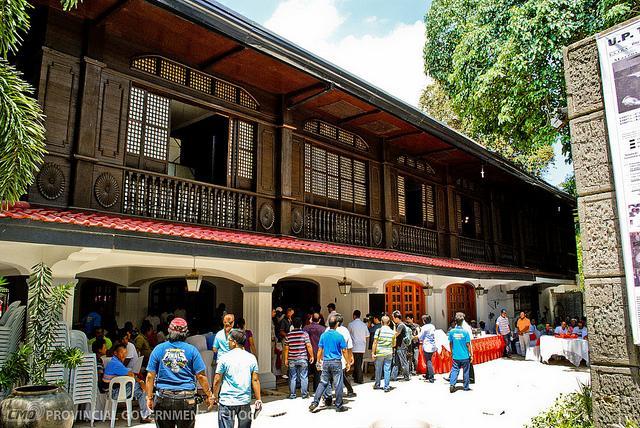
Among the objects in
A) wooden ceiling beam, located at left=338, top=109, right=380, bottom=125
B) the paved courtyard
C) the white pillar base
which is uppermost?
wooden ceiling beam, located at left=338, top=109, right=380, bottom=125

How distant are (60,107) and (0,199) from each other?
3312mm

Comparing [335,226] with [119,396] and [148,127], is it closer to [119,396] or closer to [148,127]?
[148,127]

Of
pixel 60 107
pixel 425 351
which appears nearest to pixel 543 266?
pixel 425 351

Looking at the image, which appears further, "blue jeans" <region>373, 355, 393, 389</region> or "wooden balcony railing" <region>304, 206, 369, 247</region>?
"wooden balcony railing" <region>304, 206, 369, 247</region>

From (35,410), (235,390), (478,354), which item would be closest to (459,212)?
(478,354)

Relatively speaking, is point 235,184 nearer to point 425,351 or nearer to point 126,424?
point 126,424

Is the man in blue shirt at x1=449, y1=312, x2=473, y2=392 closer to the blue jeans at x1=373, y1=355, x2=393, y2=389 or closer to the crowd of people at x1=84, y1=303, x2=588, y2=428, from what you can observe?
the crowd of people at x1=84, y1=303, x2=588, y2=428

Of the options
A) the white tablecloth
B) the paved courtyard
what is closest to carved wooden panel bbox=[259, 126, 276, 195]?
the paved courtyard

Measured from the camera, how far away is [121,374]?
25.6 ft

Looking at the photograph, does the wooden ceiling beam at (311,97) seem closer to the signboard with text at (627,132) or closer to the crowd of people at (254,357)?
the crowd of people at (254,357)

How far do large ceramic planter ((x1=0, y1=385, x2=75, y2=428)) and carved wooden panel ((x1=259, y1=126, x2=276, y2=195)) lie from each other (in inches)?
249

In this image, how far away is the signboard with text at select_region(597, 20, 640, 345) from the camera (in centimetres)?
474

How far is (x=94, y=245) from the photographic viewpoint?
6406 mm

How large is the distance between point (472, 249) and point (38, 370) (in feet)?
48.9
